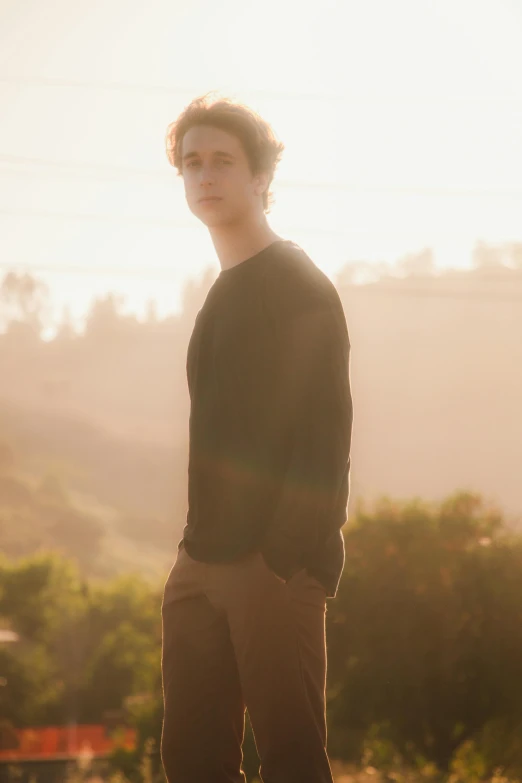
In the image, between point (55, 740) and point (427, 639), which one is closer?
point (427, 639)

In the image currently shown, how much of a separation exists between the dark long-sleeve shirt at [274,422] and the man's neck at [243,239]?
76 mm

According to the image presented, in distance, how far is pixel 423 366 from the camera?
422ft

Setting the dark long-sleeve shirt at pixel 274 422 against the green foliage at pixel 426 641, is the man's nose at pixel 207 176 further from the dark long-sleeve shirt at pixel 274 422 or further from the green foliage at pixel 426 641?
the green foliage at pixel 426 641

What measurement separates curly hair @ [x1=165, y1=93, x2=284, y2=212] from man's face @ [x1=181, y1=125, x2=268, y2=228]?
0.02 metres

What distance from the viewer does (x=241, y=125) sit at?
320cm

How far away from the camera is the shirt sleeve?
276cm

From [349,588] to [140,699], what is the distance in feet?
30.4

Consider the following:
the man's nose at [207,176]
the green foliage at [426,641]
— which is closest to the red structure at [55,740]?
the green foliage at [426,641]

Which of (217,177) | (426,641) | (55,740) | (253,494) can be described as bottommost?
(253,494)

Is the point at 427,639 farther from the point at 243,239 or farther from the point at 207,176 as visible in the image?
the point at 207,176

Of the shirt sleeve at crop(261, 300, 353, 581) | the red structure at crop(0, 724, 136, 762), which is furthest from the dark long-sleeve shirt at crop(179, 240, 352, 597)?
the red structure at crop(0, 724, 136, 762)

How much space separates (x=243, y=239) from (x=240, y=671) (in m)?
1.33

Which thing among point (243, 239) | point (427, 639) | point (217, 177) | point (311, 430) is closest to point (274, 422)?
point (311, 430)

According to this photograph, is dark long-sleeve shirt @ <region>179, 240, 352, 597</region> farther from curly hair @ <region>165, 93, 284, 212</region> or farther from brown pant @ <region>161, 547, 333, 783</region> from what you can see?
curly hair @ <region>165, 93, 284, 212</region>
